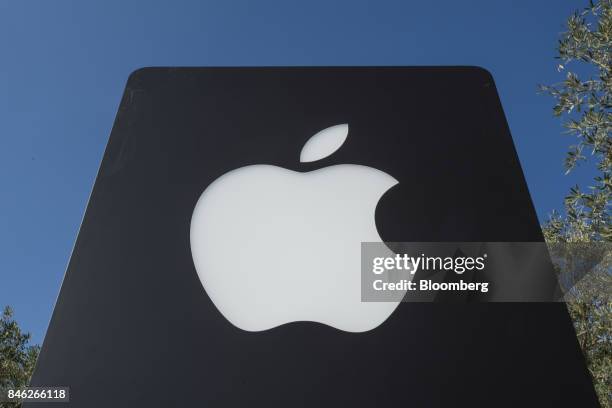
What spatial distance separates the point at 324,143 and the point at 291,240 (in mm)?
445

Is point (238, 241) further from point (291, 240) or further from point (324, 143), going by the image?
point (324, 143)

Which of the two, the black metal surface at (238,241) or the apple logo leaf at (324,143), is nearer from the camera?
the black metal surface at (238,241)

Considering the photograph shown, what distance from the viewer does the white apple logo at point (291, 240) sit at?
1.71 m

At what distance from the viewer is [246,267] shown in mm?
1790

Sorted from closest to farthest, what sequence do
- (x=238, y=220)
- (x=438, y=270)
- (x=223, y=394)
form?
(x=223, y=394), (x=438, y=270), (x=238, y=220)

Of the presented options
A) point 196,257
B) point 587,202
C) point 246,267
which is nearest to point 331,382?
point 246,267

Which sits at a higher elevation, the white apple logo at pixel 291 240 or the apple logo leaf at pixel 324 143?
the apple logo leaf at pixel 324 143

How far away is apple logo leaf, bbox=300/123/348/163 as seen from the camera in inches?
77.4

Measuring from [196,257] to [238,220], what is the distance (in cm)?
21

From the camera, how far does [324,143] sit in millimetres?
1989

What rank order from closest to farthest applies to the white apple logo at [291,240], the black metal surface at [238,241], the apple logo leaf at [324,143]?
the black metal surface at [238,241]
the white apple logo at [291,240]
the apple logo leaf at [324,143]

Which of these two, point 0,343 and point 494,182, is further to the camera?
point 0,343

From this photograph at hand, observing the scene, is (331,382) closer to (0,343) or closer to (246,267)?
(246,267)

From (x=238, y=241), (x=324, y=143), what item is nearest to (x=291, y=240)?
(x=238, y=241)
